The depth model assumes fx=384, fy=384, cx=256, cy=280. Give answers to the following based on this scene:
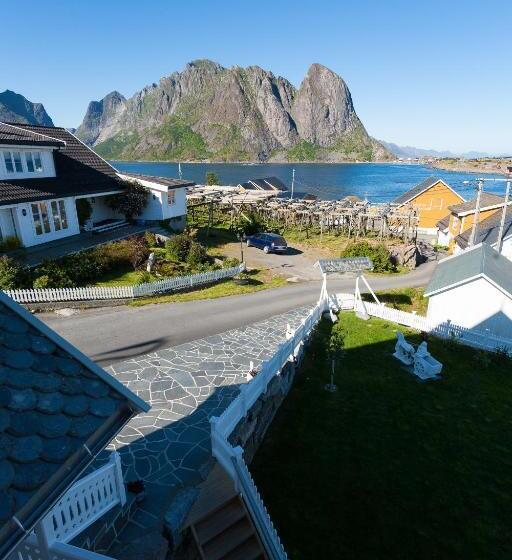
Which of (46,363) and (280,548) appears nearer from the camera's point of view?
(46,363)

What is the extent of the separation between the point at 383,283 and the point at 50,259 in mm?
21017

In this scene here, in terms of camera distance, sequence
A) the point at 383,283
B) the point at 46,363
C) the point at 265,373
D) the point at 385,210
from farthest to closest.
Answer: the point at 385,210, the point at 383,283, the point at 265,373, the point at 46,363

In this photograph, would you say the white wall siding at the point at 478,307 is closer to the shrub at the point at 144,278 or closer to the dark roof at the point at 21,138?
the shrub at the point at 144,278

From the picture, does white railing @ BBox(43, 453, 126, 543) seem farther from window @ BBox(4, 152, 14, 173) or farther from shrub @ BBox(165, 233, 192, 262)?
window @ BBox(4, 152, 14, 173)

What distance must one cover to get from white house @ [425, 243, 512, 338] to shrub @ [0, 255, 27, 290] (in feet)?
66.0

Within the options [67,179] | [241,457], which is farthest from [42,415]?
[67,179]

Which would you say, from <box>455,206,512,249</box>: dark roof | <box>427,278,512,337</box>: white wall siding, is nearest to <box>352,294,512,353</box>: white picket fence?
<box>427,278,512,337</box>: white wall siding

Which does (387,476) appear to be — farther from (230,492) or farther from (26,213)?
(26,213)

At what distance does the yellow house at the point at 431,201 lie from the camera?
44.2m

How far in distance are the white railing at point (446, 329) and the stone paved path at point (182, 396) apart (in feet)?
19.2

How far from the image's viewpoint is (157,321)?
55.1ft

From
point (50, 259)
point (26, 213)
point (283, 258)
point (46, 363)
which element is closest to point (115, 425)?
point (46, 363)

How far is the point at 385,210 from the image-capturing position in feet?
130

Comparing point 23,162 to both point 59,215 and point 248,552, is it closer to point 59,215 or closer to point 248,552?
point 59,215
